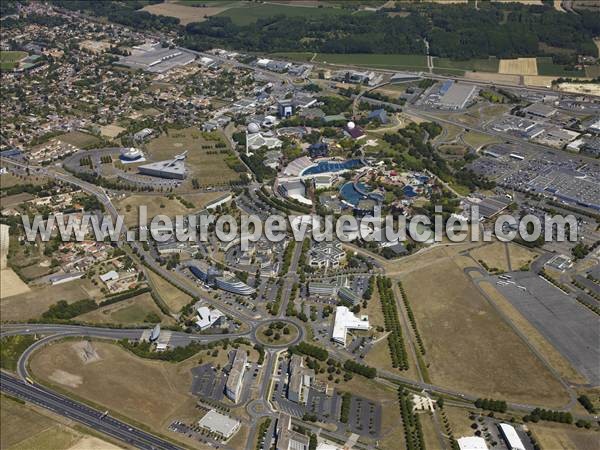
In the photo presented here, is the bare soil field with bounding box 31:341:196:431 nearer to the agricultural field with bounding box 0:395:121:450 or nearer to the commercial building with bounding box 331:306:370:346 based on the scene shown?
the agricultural field with bounding box 0:395:121:450

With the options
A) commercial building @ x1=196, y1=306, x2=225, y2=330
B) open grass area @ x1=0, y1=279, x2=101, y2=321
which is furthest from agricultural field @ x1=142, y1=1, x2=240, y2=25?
commercial building @ x1=196, y1=306, x2=225, y2=330

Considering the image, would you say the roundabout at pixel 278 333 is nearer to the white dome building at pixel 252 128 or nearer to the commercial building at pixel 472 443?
the commercial building at pixel 472 443

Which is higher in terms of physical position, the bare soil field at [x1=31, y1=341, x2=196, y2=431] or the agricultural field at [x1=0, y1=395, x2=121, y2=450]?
the bare soil field at [x1=31, y1=341, x2=196, y2=431]

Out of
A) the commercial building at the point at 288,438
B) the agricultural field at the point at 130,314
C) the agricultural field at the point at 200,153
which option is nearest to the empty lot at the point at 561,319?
the commercial building at the point at 288,438

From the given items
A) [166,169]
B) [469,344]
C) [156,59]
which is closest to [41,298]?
[166,169]

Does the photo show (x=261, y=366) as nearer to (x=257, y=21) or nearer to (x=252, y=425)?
(x=252, y=425)

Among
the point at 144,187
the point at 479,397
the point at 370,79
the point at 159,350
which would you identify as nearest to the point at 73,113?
the point at 144,187
